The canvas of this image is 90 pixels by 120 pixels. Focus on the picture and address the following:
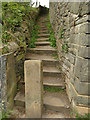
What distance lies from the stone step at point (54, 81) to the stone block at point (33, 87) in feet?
2.52

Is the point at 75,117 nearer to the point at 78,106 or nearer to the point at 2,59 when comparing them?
the point at 78,106

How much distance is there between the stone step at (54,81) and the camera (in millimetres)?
2493

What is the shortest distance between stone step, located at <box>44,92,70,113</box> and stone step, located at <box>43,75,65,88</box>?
0.22m

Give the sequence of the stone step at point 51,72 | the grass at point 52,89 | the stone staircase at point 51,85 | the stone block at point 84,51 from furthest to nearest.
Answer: the stone step at point 51,72 < the grass at point 52,89 < the stone staircase at point 51,85 < the stone block at point 84,51

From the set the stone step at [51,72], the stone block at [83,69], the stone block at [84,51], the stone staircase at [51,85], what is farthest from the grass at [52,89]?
the stone block at [84,51]

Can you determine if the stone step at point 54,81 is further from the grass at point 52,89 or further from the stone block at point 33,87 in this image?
the stone block at point 33,87

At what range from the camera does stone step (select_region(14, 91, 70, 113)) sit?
200 centimetres

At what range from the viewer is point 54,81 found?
2.65 m

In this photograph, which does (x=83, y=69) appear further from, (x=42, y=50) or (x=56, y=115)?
(x=42, y=50)

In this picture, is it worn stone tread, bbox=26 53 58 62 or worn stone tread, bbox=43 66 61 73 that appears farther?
worn stone tread, bbox=26 53 58 62

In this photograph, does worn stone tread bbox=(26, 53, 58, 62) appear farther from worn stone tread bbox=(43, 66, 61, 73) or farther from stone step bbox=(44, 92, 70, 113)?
stone step bbox=(44, 92, 70, 113)

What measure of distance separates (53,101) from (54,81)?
634mm

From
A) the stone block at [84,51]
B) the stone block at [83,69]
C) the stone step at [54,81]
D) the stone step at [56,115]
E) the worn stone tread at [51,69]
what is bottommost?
the stone step at [56,115]

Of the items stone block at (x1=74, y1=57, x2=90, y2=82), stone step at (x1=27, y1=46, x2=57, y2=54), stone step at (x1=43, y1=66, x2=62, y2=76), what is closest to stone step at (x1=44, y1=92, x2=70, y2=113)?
stone step at (x1=43, y1=66, x2=62, y2=76)
